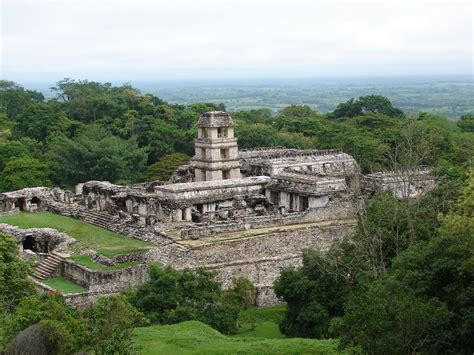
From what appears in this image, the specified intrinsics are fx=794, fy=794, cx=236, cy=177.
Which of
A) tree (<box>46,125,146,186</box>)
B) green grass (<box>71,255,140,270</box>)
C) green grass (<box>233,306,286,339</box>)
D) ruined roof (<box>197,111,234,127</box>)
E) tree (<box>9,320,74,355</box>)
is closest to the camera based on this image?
tree (<box>9,320,74,355</box>)

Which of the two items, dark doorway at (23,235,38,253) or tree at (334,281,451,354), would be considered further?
dark doorway at (23,235,38,253)

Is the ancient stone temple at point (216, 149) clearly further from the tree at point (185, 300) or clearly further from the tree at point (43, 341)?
the tree at point (43, 341)

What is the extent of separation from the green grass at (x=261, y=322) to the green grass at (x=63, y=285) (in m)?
6.33

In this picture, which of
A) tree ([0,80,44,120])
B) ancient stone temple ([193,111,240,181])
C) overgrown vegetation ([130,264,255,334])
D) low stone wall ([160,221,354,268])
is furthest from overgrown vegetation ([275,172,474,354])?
tree ([0,80,44,120])

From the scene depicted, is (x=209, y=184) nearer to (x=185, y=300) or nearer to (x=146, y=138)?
(x=185, y=300)

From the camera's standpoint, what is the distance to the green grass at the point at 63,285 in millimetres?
29594

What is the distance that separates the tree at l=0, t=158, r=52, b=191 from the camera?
1975 inches

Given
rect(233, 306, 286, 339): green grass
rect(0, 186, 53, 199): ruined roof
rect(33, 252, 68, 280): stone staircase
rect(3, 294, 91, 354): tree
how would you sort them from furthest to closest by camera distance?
rect(0, 186, 53, 199): ruined roof, rect(33, 252, 68, 280): stone staircase, rect(233, 306, 286, 339): green grass, rect(3, 294, 91, 354): tree

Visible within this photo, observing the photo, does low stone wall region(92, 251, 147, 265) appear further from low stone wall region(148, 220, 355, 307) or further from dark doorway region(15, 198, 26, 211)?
dark doorway region(15, 198, 26, 211)

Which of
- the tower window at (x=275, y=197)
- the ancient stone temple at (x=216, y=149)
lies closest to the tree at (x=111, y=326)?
the tower window at (x=275, y=197)

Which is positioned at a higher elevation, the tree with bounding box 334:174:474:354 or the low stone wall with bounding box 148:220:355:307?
the tree with bounding box 334:174:474:354

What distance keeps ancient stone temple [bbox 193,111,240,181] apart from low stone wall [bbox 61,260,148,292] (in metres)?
13.4

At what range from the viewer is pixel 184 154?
5838 centimetres

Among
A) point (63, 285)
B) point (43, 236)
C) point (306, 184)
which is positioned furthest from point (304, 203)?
point (63, 285)
